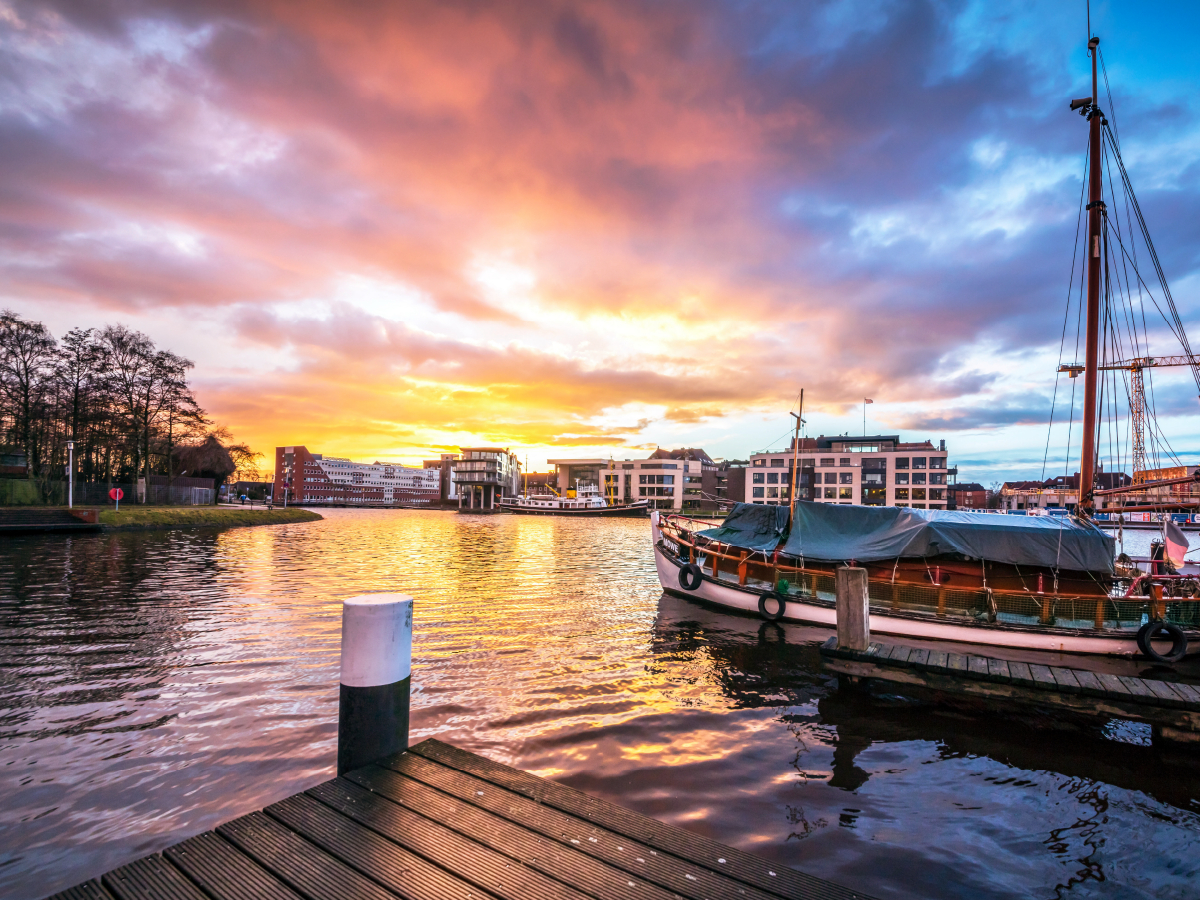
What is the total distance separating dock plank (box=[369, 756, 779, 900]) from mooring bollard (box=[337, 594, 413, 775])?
35 centimetres

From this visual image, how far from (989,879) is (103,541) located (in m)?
46.8

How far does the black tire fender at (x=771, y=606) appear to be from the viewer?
18.1 m

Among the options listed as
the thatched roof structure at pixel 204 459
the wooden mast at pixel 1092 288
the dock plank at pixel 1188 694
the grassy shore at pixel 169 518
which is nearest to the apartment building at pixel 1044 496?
the wooden mast at pixel 1092 288

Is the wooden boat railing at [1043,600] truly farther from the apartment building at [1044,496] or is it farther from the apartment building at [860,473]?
the apartment building at [860,473]

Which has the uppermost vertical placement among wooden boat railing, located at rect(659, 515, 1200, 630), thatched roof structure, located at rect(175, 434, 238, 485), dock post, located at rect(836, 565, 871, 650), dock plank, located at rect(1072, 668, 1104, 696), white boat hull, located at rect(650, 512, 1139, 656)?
thatched roof structure, located at rect(175, 434, 238, 485)

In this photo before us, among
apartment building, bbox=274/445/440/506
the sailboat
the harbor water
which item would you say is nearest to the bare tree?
the harbor water

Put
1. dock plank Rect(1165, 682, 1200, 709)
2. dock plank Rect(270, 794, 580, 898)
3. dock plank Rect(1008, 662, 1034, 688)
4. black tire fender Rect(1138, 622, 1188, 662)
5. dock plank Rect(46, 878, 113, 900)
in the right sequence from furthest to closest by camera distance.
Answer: black tire fender Rect(1138, 622, 1188, 662), dock plank Rect(1008, 662, 1034, 688), dock plank Rect(1165, 682, 1200, 709), dock plank Rect(270, 794, 580, 898), dock plank Rect(46, 878, 113, 900)

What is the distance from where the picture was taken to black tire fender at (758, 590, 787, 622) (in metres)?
18.1

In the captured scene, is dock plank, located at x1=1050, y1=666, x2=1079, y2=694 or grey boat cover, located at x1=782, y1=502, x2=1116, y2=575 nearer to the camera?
dock plank, located at x1=1050, y1=666, x2=1079, y2=694

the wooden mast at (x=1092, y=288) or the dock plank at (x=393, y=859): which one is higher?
the wooden mast at (x=1092, y=288)

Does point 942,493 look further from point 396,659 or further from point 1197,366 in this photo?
point 396,659

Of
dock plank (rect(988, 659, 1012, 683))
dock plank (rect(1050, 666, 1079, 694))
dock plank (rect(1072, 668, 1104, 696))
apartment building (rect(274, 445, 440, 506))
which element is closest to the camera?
dock plank (rect(1072, 668, 1104, 696))

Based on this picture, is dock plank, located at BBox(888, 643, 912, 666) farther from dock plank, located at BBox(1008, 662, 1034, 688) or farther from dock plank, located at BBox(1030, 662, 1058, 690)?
dock plank, located at BBox(1030, 662, 1058, 690)

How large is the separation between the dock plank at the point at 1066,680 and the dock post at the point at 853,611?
2.82 meters
